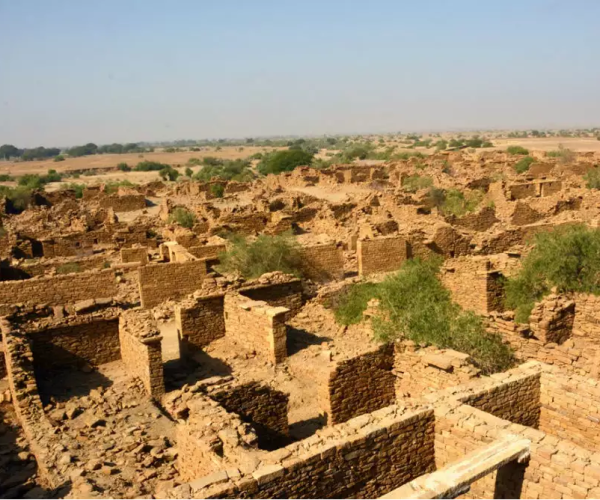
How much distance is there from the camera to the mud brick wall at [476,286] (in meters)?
13.1

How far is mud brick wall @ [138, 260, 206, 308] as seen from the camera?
1523 cm

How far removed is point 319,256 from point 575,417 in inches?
417

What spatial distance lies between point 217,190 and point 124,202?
712 cm

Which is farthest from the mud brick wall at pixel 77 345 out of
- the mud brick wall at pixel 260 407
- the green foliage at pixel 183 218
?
the green foliage at pixel 183 218

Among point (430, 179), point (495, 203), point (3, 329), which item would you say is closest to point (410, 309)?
point (3, 329)

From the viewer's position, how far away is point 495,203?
26609 millimetres

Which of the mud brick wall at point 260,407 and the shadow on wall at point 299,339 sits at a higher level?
the mud brick wall at point 260,407

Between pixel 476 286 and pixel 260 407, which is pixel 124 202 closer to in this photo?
pixel 476 286

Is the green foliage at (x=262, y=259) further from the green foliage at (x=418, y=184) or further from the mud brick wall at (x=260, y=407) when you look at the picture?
the green foliage at (x=418, y=184)

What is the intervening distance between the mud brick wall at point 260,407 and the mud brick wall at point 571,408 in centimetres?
339

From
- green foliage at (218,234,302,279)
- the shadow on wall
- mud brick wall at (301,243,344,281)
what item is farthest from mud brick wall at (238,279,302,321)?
A: mud brick wall at (301,243,344,281)

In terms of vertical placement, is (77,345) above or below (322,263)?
below

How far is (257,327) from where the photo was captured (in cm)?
1148

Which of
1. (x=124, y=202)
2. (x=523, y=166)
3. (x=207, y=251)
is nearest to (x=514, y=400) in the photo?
(x=207, y=251)
